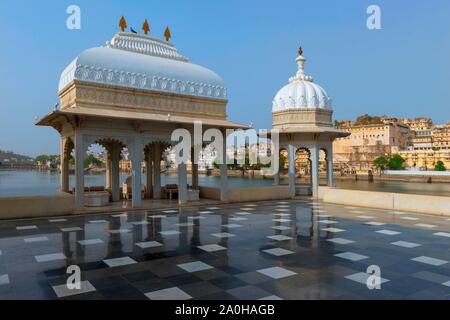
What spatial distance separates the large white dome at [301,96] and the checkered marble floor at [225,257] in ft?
30.7

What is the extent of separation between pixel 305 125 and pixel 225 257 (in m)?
14.1

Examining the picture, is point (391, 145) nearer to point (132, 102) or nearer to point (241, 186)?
point (241, 186)

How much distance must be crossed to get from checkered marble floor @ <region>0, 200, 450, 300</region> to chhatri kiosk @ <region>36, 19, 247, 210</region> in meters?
3.36

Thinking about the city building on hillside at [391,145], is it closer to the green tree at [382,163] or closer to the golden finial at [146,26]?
the green tree at [382,163]

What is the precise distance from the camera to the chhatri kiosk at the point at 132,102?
13.5 meters

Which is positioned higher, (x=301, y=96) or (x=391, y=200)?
(x=301, y=96)

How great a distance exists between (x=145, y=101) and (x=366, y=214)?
991 centimetres

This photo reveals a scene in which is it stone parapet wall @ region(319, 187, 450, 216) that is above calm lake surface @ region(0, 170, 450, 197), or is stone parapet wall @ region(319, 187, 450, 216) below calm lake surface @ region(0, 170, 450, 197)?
above

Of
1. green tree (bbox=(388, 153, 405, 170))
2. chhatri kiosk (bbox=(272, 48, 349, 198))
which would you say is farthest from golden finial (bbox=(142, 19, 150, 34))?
green tree (bbox=(388, 153, 405, 170))

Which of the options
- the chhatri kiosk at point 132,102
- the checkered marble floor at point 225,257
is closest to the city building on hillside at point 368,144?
the chhatri kiosk at point 132,102

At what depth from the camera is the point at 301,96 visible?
20438 mm

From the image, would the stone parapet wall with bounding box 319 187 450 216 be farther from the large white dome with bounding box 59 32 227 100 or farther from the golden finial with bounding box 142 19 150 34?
the golden finial with bounding box 142 19 150 34

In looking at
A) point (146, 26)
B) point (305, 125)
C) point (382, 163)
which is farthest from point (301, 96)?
point (382, 163)

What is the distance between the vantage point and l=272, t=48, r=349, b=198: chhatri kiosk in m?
19.7
